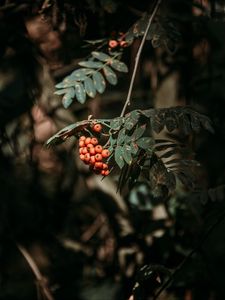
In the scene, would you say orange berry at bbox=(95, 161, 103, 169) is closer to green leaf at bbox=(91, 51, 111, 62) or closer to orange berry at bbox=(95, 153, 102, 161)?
A: orange berry at bbox=(95, 153, 102, 161)

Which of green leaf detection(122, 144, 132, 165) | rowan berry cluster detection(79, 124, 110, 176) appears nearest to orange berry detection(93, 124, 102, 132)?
rowan berry cluster detection(79, 124, 110, 176)

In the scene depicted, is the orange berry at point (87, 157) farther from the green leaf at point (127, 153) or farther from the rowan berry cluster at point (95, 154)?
the green leaf at point (127, 153)

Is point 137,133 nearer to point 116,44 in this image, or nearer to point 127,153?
point 127,153

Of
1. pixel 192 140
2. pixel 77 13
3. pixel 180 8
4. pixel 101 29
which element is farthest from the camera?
pixel 180 8

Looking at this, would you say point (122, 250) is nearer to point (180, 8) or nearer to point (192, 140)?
point (192, 140)

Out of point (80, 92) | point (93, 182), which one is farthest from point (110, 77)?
point (93, 182)

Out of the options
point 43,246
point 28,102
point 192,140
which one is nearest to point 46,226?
point 43,246
